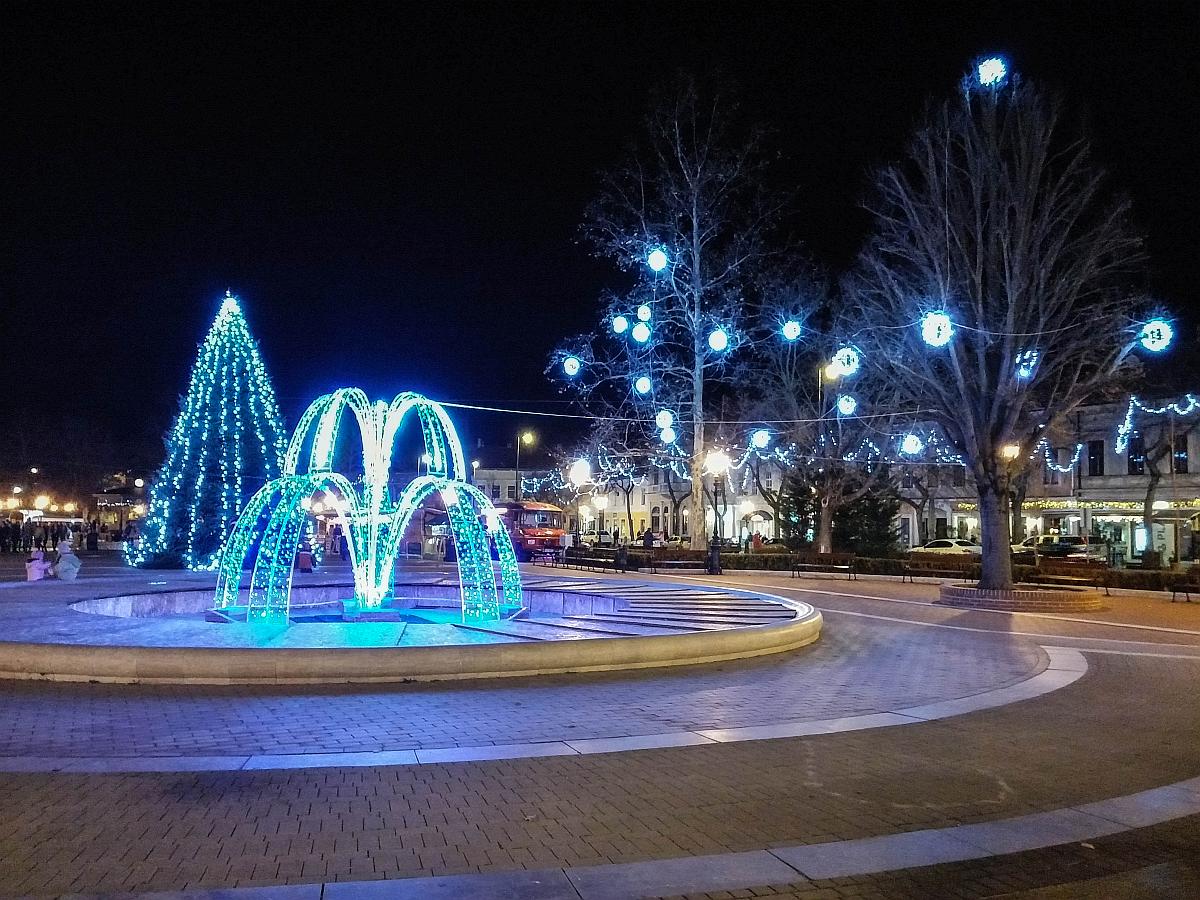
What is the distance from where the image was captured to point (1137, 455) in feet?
162

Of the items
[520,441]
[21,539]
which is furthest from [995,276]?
[520,441]

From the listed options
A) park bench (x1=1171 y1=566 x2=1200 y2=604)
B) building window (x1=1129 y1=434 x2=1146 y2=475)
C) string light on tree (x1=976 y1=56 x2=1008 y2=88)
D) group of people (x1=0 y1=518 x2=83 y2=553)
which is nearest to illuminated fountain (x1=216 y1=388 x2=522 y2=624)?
string light on tree (x1=976 y1=56 x2=1008 y2=88)

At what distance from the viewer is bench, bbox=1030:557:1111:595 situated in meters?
26.4

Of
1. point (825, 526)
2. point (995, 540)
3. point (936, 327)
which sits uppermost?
point (936, 327)

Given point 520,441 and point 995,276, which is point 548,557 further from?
point 520,441

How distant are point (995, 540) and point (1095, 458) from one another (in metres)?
32.1

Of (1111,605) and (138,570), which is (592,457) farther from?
(1111,605)

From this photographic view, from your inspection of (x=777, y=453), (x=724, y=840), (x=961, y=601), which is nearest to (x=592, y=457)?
(x=777, y=453)

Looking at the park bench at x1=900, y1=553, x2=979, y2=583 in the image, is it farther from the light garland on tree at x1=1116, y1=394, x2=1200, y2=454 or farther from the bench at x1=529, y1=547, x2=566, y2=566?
the bench at x1=529, y1=547, x2=566, y2=566

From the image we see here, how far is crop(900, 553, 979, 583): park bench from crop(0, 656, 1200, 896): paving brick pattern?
24.1 meters

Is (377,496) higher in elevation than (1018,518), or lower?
lower

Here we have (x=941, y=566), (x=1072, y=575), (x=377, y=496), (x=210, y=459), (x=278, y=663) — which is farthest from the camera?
(x=210, y=459)

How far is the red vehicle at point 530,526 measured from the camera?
51.1m

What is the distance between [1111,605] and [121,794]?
23952mm
